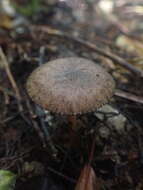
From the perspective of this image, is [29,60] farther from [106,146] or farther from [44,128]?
[106,146]

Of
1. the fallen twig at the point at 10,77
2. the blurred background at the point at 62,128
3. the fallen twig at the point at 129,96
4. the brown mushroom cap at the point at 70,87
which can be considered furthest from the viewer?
the fallen twig at the point at 10,77

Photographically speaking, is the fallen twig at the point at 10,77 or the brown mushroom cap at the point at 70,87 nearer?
the brown mushroom cap at the point at 70,87

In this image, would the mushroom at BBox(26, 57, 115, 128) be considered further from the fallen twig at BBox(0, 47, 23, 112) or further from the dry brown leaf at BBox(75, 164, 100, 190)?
the fallen twig at BBox(0, 47, 23, 112)

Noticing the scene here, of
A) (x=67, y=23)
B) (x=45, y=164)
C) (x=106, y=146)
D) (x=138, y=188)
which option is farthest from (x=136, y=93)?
(x=67, y=23)

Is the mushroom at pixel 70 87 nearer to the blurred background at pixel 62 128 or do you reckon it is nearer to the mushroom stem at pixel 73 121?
the mushroom stem at pixel 73 121

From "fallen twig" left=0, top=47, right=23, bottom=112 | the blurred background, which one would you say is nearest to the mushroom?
the blurred background

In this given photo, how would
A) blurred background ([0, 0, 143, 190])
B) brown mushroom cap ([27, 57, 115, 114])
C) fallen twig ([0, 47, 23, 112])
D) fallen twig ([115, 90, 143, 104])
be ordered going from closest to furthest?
brown mushroom cap ([27, 57, 115, 114]) → blurred background ([0, 0, 143, 190]) → fallen twig ([115, 90, 143, 104]) → fallen twig ([0, 47, 23, 112])

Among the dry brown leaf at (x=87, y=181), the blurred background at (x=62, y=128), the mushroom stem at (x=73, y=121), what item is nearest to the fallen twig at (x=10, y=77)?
the blurred background at (x=62, y=128)

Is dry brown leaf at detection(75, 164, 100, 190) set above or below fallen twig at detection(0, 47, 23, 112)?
below

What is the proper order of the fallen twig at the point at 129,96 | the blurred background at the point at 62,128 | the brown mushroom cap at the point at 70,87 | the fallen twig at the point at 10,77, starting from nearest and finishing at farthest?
the brown mushroom cap at the point at 70,87 < the blurred background at the point at 62,128 < the fallen twig at the point at 129,96 < the fallen twig at the point at 10,77
